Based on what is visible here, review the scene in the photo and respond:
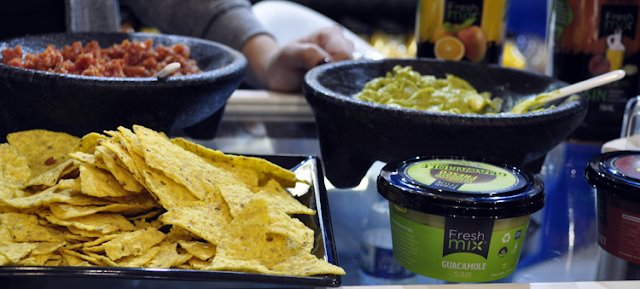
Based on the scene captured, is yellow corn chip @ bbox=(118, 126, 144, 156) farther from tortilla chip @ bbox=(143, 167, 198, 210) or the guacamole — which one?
the guacamole

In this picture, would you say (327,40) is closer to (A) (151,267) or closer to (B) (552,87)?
(B) (552,87)

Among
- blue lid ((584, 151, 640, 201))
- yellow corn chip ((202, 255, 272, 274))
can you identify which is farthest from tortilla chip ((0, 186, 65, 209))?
blue lid ((584, 151, 640, 201))

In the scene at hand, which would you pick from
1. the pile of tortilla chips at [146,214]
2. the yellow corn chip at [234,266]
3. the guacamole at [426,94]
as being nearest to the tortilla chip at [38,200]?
the pile of tortilla chips at [146,214]

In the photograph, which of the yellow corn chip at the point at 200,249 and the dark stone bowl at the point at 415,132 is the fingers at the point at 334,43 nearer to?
the dark stone bowl at the point at 415,132

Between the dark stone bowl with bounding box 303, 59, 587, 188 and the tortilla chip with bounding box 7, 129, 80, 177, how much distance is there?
1.38 feet

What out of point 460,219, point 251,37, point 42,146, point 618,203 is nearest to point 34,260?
point 42,146

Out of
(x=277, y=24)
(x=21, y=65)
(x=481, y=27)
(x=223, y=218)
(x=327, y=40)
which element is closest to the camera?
(x=223, y=218)

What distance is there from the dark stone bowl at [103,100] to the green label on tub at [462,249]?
0.46 metres

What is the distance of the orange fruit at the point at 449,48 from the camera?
1267mm

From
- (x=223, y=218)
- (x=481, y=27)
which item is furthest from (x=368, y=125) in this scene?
(x=481, y=27)

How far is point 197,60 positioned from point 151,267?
783 millimetres

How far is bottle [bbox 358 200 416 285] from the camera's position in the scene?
685 millimetres

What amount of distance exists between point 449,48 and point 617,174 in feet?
2.05

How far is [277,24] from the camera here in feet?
9.09
